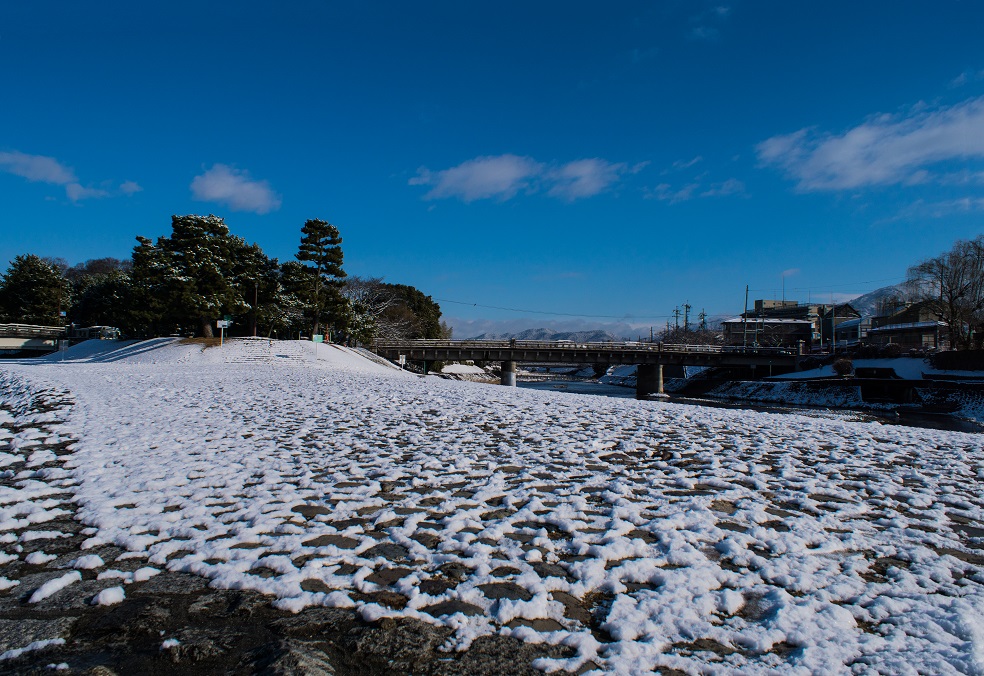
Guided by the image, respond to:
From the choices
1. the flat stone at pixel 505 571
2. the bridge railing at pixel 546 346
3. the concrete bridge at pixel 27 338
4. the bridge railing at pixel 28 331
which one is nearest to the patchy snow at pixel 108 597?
the flat stone at pixel 505 571

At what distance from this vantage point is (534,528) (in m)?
4.61

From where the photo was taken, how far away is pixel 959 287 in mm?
49156

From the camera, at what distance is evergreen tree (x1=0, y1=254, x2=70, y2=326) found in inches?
2509

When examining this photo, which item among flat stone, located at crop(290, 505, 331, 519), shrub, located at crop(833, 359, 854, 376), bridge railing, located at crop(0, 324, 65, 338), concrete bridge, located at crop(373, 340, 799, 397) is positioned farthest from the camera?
bridge railing, located at crop(0, 324, 65, 338)

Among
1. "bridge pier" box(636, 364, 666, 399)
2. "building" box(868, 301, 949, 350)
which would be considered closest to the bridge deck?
"bridge pier" box(636, 364, 666, 399)

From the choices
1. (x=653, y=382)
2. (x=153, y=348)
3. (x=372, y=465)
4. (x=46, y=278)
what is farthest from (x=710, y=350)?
(x=46, y=278)

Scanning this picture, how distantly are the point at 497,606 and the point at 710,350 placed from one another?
62.1 metres

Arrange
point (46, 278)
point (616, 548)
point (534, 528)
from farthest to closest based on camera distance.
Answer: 1. point (46, 278)
2. point (534, 528)
3. point (616, 548)

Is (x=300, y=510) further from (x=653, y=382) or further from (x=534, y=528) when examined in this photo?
(x=653, y=382)

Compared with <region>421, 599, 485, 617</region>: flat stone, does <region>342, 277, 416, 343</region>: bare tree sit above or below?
above

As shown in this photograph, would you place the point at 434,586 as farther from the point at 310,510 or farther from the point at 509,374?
the point at 509,374

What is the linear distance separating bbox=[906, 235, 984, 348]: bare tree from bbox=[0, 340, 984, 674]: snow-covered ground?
52.4 metres

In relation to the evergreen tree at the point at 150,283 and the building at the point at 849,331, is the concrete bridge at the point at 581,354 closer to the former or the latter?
the evergreen tree at the point at 150,283

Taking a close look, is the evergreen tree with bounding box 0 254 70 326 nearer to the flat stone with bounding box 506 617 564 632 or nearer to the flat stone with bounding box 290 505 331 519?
the flat stone with bounding box 290 505 331 519
